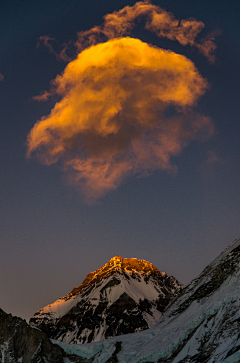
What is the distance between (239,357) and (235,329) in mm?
19329

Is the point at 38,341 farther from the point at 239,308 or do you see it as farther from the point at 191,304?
the point at 239,308

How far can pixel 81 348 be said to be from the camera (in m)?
154

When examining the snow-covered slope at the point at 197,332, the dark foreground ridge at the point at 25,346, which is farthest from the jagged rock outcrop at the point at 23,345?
the snow-covered slope at the point at 197,332

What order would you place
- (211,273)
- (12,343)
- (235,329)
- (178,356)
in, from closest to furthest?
(235,329)
(178,356)
(12,343)
(211,273)

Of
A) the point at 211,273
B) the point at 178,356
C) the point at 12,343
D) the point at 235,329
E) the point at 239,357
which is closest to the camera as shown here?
the point at 239,357

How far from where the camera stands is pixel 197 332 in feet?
418

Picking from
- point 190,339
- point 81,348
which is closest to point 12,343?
point 81,348

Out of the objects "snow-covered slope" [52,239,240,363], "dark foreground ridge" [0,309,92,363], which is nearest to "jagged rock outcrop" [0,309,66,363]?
"dark foreground ridge" [0,309,92,363]

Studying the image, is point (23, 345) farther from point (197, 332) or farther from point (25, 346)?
point (197, 332)

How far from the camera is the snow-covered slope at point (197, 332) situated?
115 metres

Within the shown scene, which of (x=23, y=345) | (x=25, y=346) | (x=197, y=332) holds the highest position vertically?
(x=23, y=345)

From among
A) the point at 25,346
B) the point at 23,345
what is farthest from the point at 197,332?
the point at 23,345

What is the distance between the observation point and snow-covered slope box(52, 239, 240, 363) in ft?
377

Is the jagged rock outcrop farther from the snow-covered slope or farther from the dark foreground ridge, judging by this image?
the snow-covered slope
